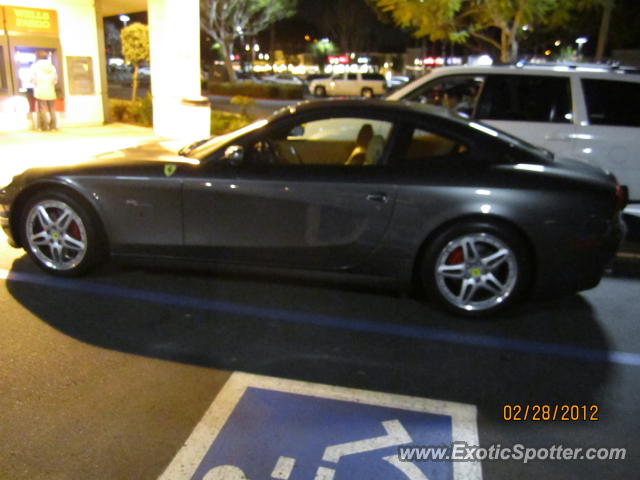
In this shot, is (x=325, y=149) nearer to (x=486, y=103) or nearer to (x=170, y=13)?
(x=486, y=103)

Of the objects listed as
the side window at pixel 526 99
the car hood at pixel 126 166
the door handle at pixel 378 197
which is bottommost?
the door handle at pixel 378 197

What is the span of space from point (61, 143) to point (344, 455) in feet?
36.3

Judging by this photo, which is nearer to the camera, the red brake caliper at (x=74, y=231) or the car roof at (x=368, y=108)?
the car roof at (x=368, y=108)

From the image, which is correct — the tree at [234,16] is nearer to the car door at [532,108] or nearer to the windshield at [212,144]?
the car door at [532,108]

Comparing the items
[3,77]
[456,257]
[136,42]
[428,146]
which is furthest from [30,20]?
[456,257]

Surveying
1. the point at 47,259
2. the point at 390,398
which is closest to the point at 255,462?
the point at 390,398

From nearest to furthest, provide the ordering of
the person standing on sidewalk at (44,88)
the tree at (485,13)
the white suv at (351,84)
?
the person standing on sidewalk at (44,88)
the tree at (485,13)
the white suv at (351,84)

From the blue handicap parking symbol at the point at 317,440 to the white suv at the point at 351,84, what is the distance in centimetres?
3320

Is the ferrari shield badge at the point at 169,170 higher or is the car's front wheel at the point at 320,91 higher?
the ferrari shield badge at the point at 169,170

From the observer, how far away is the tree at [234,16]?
117 ft

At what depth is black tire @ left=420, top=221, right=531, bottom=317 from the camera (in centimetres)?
437

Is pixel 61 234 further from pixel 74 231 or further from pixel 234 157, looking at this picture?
pixel 234 157

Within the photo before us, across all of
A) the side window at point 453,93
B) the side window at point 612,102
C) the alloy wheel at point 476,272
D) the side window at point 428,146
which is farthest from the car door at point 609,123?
the alloy wheel at point 476,272

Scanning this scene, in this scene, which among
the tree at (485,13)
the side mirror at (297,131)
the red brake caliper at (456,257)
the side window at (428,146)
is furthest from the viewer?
the tree at (485,13)
